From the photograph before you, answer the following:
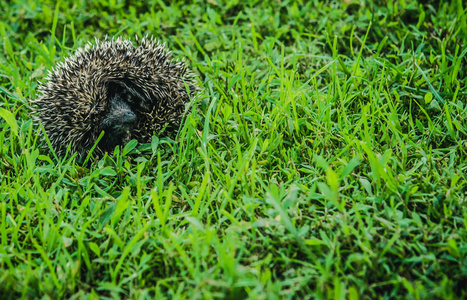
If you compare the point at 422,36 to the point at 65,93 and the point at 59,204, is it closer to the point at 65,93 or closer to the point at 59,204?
the point at 65,93

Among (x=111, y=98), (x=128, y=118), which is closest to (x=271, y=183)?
(x=128, y=118)

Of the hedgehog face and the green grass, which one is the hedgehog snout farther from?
the green grass

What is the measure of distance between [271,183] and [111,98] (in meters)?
1.70

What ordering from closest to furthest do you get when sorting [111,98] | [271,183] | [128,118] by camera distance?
[271,183] → [128,118] → [111,98]

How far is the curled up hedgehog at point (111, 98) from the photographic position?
3.59 meters

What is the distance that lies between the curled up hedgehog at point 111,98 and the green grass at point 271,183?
190 mm

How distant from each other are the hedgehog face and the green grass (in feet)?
0.61

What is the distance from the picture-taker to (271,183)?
3.17 m

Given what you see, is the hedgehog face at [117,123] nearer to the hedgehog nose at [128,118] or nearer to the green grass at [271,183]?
the hedgehog nose at [128,118]

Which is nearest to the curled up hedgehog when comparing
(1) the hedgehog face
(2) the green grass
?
(1) the hedgehog face

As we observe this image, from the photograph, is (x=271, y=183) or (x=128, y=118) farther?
(x=128, y=118)

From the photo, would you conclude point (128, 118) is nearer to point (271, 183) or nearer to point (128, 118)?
point (128, 118)

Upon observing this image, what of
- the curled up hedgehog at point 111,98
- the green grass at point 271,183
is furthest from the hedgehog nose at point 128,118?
the green grass at point 271,183

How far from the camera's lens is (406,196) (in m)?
2.91
